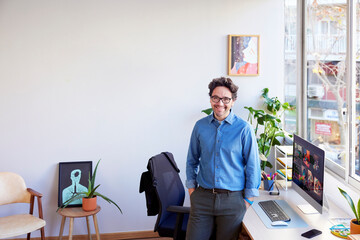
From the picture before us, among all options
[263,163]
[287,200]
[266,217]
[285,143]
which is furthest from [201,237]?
[285,143]

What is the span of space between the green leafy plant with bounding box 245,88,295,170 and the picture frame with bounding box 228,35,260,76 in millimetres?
268

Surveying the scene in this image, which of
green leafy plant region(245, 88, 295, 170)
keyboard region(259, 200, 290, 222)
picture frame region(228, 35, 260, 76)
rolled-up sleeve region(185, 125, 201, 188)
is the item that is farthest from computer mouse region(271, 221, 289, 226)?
picture frame region(228, 35, 260, 76)

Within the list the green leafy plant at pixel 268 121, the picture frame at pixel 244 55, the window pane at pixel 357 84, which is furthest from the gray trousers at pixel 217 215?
the picture frame at pixel 244 55

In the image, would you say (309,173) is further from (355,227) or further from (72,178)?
(72,178)

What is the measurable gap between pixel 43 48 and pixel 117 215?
1799mm

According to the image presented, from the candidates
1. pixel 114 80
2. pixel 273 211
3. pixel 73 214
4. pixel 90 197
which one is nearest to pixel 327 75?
pixel 273 211

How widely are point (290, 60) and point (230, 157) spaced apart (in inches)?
73.5

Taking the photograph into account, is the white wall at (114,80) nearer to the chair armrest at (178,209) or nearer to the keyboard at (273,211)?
the chair armrest at (178,209)

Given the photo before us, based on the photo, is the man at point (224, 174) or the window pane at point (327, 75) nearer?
the man at point (224, 174)

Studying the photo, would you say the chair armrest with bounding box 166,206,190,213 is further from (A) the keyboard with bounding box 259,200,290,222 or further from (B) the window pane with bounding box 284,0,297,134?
(B) the window pane with bounding box 284,0,297,134

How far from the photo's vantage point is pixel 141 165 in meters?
4.25

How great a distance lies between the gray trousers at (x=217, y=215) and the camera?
263 centimetres

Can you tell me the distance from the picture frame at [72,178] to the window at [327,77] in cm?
208

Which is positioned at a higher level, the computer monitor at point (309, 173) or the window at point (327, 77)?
the window at point (327, 77)
